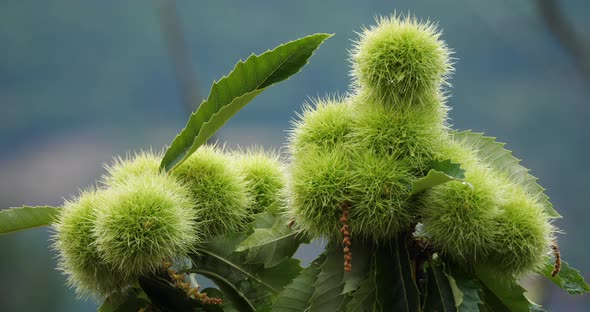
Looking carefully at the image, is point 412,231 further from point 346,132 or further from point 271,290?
point 271,290

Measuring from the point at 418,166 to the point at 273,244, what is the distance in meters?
0.26

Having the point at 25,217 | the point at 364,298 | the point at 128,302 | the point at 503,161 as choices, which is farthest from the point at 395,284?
the point at 25,217

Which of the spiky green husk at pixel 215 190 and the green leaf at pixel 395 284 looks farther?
the spiky green husk at pixel 215 190

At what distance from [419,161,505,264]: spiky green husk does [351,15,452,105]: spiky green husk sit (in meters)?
0.13

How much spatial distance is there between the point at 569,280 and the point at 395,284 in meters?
0.32

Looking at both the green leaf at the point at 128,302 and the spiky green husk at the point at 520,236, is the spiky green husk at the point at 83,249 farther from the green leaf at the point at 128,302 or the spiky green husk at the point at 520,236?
the spiky green husk at the point at 520,236

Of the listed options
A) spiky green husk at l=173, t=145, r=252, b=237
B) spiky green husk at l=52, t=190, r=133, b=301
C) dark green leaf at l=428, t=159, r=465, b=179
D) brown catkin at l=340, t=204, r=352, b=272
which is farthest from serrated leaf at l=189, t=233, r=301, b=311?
dark green leaf at l=428, t=159, r=465, b=179

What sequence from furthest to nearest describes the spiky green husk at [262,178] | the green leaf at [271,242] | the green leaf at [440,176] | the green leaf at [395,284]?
1. the spiky green husk at [262,178]
2. the green leaf at [271,242]
3. the green leaf at [395,284]
4. the green leaf at [440,176]

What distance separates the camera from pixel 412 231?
967mm

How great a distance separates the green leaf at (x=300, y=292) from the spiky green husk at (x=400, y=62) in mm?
250

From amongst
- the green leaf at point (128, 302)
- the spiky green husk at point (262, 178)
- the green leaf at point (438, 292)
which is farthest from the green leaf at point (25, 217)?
the green leaf at point (438, 292)

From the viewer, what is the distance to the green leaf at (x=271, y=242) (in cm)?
104

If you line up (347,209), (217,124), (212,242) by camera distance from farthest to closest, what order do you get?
(212,242), (217,124), (347,209)

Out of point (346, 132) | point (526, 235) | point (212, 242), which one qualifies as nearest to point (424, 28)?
point (346, 132)
